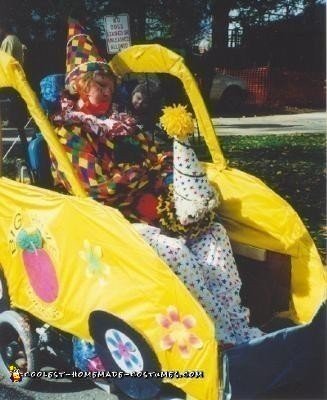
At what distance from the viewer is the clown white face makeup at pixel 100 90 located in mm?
2859

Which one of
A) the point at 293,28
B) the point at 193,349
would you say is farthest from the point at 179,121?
the point at 293,28

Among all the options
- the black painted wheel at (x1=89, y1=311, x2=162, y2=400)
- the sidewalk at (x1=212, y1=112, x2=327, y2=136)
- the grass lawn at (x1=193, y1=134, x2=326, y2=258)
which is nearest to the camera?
the black painted wheel at (x1=89, y1=311, x2=162, y2=400)

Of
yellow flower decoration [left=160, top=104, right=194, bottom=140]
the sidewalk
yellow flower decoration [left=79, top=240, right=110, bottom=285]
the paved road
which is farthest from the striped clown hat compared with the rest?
the sidewalk

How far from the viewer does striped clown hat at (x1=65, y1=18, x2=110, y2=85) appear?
2.92 m

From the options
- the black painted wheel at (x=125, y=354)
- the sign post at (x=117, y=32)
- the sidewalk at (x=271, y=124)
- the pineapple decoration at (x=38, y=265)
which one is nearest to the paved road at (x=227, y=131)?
the sidewalk at (x=271, y=124)

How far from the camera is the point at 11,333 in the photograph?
290cm

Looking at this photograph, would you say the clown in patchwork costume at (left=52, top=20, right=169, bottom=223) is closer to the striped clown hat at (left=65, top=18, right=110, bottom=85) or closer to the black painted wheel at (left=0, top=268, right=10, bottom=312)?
the striped clown hat at (left=65, top=18, right=110, bottom=85)

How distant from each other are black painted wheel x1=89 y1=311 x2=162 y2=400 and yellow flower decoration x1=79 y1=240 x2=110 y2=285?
A: 0.15m

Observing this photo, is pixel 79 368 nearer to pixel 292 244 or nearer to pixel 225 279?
pixel 225 279

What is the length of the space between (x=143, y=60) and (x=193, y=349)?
155 centimetres

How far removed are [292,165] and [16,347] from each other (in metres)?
3.93

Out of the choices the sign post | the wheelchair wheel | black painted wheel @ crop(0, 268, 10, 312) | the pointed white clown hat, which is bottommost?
the wheelchair wheel

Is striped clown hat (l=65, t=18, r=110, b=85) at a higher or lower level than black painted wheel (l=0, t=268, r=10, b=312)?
higher

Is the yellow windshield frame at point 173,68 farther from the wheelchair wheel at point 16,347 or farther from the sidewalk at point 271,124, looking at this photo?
the sidewalk at point 271,124
